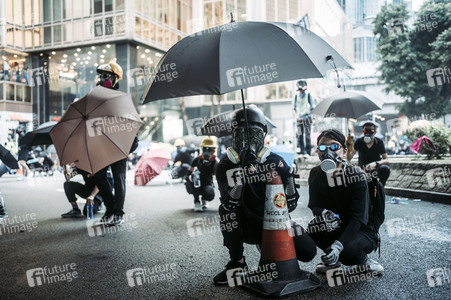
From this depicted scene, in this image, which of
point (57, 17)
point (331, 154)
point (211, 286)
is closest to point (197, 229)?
point (211, 286)

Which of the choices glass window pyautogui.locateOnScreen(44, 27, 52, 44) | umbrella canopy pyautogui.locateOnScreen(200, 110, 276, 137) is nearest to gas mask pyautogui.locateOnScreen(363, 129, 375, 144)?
umbrella canopy pyautogui.locateOnScreen(200, 110, 276, 137)

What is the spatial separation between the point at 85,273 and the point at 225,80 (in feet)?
8.12

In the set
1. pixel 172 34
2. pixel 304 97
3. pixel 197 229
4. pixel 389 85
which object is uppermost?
pixel 172 34

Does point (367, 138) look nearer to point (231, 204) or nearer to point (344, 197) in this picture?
point (344, 197)

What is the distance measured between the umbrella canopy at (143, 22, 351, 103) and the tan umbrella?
1990 mm

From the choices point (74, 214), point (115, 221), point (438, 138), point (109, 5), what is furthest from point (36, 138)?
point (109, 5)

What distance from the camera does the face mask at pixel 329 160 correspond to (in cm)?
365

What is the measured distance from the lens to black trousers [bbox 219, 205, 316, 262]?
380 centimetres

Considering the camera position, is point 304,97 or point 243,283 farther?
point 304,97

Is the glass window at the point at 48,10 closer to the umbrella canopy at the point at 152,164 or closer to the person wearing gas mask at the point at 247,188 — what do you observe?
the umbrella canopy at the point at 152,164

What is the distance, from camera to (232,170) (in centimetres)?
375

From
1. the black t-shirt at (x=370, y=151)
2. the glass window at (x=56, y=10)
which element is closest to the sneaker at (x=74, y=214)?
the black t-shirt at (x=370, y=151)

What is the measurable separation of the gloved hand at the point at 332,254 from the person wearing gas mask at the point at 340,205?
0.08m

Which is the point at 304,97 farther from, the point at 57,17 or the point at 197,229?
the point at 57,17
